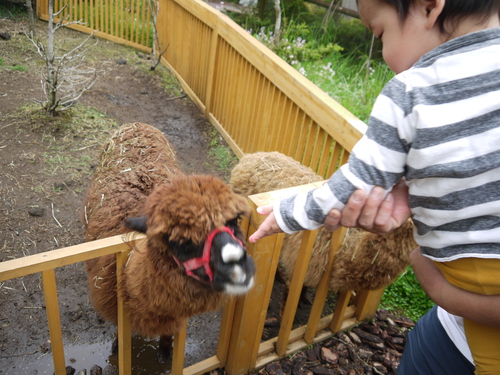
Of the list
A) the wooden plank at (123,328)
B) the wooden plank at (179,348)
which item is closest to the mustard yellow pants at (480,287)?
the wooden plank at (179,348)

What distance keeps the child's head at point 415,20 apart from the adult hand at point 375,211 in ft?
1.37

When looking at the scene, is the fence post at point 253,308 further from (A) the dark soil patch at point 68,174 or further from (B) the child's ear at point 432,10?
(B) the child's ear at point 432,10

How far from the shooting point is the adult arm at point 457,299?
1.14 m

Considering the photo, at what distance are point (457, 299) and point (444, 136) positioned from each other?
0.55 meters

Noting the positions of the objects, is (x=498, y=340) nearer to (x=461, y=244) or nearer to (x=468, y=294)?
(x=468, y=294)

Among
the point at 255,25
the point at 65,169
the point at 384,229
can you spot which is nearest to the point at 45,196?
the point at 65,169

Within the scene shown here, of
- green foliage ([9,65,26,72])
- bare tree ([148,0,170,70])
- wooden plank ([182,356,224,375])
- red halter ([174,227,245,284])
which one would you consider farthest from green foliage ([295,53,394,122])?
green foliage ([9,65,26,72])

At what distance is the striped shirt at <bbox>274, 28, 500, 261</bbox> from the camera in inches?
39.8

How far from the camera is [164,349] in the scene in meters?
2.97

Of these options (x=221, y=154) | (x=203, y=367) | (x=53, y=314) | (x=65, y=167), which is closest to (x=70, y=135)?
(x=65, y=167)

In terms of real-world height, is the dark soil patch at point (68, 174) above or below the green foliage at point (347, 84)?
below

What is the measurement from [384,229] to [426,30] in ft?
2.12

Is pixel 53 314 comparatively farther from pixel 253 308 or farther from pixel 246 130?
pixel 246 130

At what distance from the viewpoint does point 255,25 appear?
946 cm
